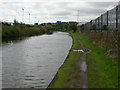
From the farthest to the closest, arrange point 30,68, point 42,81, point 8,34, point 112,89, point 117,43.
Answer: point 8,34, point 30,68, point 117,43, point 42,81, point 112,89

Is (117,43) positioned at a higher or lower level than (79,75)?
higher

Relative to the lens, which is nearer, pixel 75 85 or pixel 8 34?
pixel 75 85

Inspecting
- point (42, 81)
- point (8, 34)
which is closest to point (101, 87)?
point (42, 81)

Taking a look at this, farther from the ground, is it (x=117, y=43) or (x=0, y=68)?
(x=117, y=43)

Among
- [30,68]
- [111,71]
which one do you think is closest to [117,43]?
[111,71]

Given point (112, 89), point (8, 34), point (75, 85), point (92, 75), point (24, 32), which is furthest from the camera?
point (24, 32)

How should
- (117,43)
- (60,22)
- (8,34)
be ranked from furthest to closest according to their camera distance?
(60,22) → (8,34) → (117,43)

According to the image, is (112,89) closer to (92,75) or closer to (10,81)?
(92,75)

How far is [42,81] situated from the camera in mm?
12680

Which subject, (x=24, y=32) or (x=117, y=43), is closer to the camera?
(x=117, y=43)

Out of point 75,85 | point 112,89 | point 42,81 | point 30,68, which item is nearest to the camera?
point 112,89

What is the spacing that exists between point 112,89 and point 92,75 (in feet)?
8.61

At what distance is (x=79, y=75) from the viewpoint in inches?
471

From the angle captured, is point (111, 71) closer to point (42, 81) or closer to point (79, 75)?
point (79, 75)
